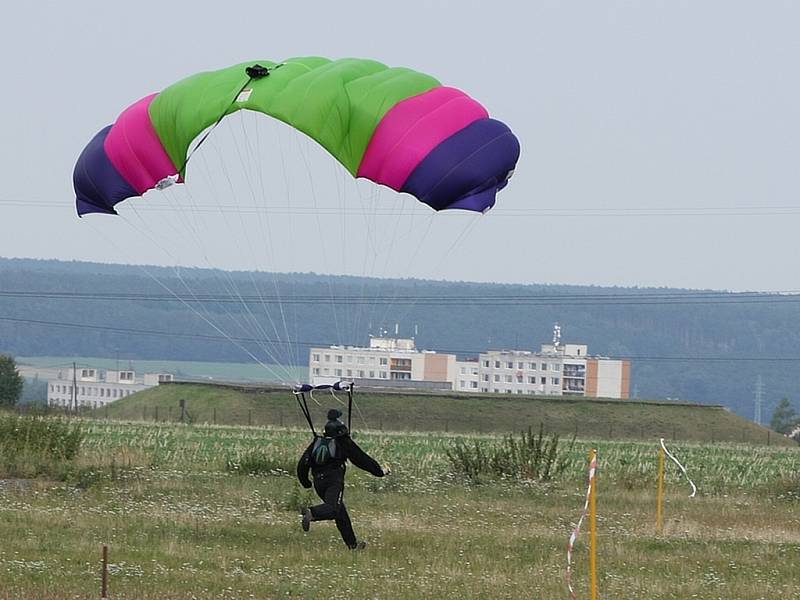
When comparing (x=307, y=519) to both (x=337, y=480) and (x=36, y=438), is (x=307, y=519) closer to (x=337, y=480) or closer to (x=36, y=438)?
(x=337, y=480)

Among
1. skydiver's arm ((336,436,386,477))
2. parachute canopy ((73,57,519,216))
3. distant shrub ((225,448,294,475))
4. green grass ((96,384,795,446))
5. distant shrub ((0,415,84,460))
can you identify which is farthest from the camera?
green grass ((96,384,795,446))

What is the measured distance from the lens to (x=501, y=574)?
17094 millimetres

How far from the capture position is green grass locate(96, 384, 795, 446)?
271ft

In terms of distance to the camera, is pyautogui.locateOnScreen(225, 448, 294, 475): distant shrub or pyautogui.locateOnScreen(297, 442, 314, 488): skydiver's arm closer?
pyautogui.locateOnScreen(297, 442, 314, 488): skydiver's arm

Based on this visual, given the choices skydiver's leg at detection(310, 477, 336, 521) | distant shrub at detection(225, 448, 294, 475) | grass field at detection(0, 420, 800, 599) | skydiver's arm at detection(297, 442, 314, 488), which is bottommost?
grass field at detection(0, 420, 800, 599)

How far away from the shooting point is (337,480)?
62.1ft

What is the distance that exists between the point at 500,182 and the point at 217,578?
7073mm

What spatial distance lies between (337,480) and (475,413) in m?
70.1

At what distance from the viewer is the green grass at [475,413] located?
82500mm

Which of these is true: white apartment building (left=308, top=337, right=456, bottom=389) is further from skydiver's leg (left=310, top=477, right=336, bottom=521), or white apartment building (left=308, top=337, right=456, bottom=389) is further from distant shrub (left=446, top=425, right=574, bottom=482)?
skydiver's leg (left=310, top=477, right=336, bottom=521)

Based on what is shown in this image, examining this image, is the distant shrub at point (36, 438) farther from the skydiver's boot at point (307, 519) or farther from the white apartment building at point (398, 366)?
the white apartment building at point (398, 366)

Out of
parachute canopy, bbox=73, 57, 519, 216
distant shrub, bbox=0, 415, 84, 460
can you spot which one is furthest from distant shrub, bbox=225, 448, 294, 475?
parachute canopy, bbox=73, 57, 519, 216

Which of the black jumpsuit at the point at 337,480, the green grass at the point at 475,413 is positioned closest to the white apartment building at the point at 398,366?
the green grass at the point at 475,413

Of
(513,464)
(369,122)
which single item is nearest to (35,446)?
(513,464)
